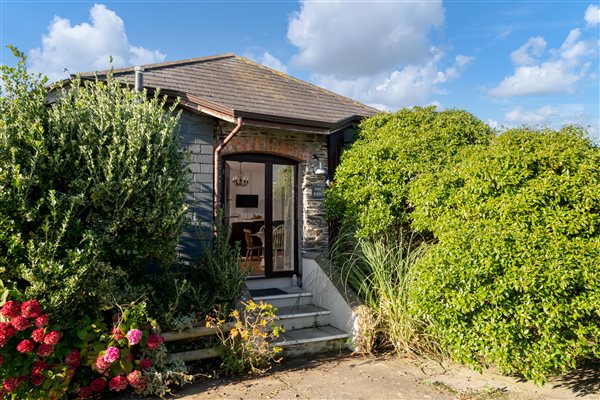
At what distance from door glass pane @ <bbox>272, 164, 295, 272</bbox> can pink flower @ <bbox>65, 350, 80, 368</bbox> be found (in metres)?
3.95

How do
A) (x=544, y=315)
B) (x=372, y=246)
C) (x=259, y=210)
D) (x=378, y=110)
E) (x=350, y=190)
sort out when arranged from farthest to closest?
(x=378, y=110) → (x=259, y=210) → (x=350, y=190) → (x=372, y=246) → (x=544, y=315)

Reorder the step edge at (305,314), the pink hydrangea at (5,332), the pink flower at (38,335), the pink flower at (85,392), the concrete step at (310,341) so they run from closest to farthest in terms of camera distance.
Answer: the pink hydrangea at (5,332), the pink flower at (38,335), the pink flower at (85,392), the concrete step at (310,341), the step edge at (305,314)

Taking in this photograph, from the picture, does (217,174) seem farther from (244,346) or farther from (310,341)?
(310,341)

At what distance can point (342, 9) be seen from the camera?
22.3 feet

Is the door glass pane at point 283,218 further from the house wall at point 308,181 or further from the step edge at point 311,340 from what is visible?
the step edge at point 311,340

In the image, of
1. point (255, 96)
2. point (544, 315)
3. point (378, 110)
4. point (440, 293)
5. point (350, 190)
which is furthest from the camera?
point (378, 110)

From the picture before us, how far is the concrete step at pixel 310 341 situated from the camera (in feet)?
17.6

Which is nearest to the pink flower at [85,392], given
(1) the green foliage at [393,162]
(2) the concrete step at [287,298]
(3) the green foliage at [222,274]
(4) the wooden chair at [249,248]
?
(3) the green foliage at [222,274]

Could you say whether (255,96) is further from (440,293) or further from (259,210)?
(440,293)

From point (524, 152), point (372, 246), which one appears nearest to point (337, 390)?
point (372, 246)

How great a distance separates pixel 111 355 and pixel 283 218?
422 centimetres

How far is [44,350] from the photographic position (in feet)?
11.5

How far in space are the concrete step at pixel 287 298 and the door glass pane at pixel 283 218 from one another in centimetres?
77

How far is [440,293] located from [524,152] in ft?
6.42
